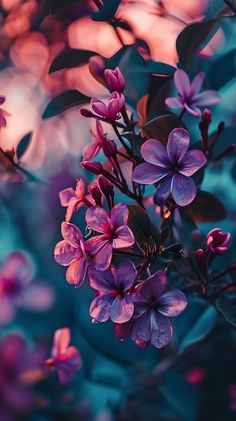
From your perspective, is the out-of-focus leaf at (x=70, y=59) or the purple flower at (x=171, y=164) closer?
the purple flower at (x=171, y=164)

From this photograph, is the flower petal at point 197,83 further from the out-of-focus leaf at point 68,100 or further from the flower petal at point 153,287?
the flower petal at point 153,287

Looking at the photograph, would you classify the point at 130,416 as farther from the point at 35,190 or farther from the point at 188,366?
the point at 35,190

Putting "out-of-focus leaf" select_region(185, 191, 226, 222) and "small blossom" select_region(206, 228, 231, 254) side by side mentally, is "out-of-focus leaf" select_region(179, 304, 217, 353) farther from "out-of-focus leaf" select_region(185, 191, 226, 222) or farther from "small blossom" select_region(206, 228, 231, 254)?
"small blossom" select_region(206, 228, 231, 254)

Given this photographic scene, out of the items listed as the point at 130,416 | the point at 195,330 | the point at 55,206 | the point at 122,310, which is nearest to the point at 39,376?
the point at 130,416

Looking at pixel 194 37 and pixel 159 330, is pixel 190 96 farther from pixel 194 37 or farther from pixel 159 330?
pixel 159 330

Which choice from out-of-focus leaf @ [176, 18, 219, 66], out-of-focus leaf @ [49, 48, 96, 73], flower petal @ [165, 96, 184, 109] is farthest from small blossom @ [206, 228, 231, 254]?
out-of-focus leaf @ [49, 48, 96, 73]

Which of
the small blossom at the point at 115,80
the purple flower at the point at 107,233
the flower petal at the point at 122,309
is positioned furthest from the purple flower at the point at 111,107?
the flower petal at the point at 122,309

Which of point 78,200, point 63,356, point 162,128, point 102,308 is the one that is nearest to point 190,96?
point 162,128
